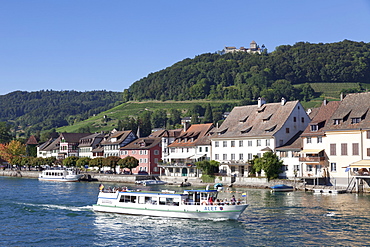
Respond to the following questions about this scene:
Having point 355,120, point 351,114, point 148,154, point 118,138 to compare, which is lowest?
point 148,154

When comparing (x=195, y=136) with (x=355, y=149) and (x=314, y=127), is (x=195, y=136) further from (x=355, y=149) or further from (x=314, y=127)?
(x=355, y=149)

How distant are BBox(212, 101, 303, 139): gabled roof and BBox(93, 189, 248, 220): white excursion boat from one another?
41993mm

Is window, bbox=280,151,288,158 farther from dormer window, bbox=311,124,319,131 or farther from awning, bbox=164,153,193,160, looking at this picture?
awning, bbox=164,153,193,160

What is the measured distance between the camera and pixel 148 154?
126000mm

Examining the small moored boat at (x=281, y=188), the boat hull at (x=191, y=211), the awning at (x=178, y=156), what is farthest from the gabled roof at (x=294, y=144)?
the boat hull at (x=191, y=211)

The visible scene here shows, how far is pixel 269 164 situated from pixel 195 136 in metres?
A: 31.2

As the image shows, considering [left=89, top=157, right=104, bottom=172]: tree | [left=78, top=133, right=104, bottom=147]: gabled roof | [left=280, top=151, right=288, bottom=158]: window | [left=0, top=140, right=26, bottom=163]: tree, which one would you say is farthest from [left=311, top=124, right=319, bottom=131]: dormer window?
[left=0, top=140, right=26, bottom=163]: tree

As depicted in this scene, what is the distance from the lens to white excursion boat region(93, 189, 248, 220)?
171 feet

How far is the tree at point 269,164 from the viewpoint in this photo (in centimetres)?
8825

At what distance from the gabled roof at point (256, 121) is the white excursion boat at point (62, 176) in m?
36.4

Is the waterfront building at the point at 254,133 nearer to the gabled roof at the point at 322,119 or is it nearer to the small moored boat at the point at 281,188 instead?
the gabled roof at the point at 322,119

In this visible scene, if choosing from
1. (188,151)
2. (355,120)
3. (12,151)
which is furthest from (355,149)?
(12,151)

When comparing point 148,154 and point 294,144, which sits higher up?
point 294,144

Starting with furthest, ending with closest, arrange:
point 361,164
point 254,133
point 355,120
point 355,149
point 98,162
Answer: point 98,162
point 254,133
point 355,120
point 355,149
point 361,164
